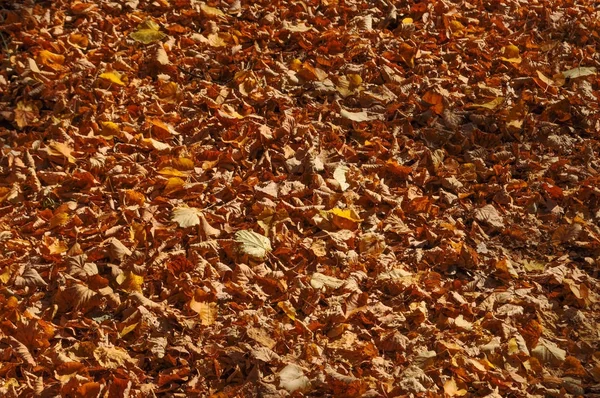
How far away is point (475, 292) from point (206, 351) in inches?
48.6

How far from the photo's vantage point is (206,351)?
294 cm

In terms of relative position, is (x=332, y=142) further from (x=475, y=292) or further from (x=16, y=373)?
(x=16, y=373)

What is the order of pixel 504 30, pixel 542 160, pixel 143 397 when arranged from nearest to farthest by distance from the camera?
pixel 143 397
pixel 542 160
pixel 504 30

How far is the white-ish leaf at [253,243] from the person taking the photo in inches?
130

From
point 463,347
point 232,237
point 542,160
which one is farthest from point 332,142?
point 463,347

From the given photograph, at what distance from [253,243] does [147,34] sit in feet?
5.97

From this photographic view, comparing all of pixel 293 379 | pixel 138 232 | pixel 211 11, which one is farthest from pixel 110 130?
pixel 293 379

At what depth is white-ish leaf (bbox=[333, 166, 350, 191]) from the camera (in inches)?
144

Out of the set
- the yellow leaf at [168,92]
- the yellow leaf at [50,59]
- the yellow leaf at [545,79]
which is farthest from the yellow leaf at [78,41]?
the yellow leaf at [545,79]

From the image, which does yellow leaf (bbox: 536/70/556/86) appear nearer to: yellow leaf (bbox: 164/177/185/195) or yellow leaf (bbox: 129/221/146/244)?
yellow leaf (bbox: 164/177/185/195)

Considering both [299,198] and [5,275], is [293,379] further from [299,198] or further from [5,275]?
[5,275]

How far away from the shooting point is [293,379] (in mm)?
2840

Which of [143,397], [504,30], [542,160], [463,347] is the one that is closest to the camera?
[143,397]

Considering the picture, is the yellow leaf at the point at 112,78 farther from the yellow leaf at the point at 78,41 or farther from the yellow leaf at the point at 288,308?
the yellow leaf at the point at 288,308
